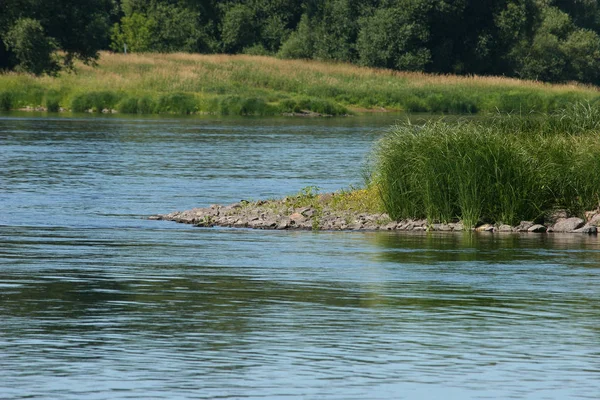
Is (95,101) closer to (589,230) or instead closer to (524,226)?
(524,226)

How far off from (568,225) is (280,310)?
9394 mm

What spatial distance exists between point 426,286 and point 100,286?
348 cm

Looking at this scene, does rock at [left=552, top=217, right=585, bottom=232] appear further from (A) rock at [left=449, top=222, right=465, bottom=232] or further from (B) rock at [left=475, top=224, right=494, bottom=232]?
(A) rock at [left=449, top=222, right=465, bottom=232]

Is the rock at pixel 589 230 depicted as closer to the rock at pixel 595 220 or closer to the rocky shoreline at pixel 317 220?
the rocky shoreline at pixel 317 220

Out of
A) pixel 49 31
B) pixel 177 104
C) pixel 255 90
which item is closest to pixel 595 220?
pixel 177 104

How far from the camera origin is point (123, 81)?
72.8 meters

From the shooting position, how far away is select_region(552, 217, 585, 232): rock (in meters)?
20.9

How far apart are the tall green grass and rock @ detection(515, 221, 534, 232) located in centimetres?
14

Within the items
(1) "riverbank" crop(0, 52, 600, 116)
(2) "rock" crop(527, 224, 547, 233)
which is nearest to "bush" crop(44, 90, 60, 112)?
(1) "riverbank" crop(0, 52, 600, 116)

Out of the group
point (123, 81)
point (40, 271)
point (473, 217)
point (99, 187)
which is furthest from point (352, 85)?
point (40, 271)

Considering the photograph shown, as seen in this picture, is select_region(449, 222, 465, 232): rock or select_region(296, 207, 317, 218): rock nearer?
select_region(449, 222, 465, 232): rock

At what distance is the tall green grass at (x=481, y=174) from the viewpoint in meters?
A: 20.8

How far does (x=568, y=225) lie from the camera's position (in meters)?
20.9

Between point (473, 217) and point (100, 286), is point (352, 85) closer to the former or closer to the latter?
point (473, 217)
